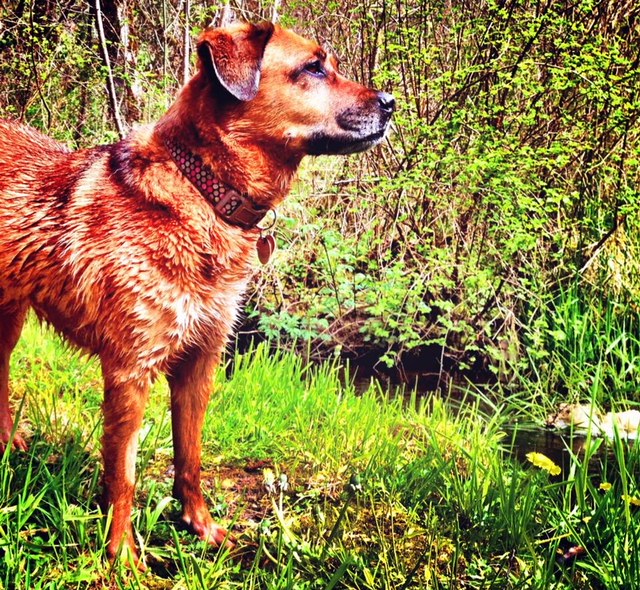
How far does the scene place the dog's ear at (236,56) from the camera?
2703 mm

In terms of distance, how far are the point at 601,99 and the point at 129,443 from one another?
3.95 meters

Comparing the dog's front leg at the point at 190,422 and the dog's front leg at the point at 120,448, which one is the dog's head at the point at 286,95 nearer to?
the dog's front leg at the point at 190,422

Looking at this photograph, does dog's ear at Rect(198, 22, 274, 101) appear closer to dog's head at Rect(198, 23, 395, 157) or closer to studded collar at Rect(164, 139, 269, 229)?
dog's head at Rect(198, 23, 395, 157)

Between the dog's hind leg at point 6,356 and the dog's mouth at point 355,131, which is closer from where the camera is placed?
the dog's mouth at point 355,131

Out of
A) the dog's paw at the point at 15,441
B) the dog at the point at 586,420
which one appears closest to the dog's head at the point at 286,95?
the dog's paw at the point at 15,441

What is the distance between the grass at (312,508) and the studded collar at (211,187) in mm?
1001

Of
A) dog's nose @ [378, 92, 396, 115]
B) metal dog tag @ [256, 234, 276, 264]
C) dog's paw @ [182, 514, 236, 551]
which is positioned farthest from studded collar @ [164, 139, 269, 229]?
dog's paw @ [182, 514, 236, 551]

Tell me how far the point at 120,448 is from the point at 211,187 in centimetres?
100

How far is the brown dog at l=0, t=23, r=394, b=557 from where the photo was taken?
8.70 feet

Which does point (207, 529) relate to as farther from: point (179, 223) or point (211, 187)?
Result: point (211, 187)

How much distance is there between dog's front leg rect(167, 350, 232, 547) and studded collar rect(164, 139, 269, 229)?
1.93 ft

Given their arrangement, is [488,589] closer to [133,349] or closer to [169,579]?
[169,579]

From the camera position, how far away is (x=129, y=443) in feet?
8.71

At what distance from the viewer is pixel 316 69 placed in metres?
2.94
